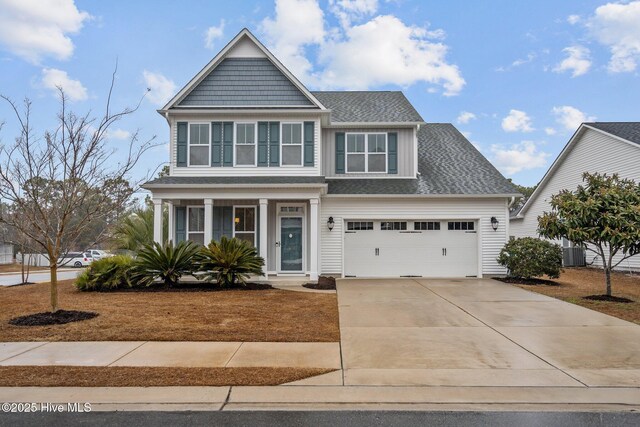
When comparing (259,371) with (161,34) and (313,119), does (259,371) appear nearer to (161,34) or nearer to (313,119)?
(313,119)

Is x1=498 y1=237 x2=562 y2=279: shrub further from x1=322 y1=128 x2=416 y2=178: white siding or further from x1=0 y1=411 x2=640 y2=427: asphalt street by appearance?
x1=0 y1=411 x2=640 y2=427: asphalt street

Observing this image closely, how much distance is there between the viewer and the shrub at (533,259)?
14219 mm

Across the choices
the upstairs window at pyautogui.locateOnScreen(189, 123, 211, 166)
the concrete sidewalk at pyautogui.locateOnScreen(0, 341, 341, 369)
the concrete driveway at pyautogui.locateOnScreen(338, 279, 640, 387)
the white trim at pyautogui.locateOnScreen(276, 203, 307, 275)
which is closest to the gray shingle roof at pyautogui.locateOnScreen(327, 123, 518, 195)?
the white trim at pyautogui.locateOnScreen(276, 203, 307, 275)

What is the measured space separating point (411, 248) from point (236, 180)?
705 centimetres

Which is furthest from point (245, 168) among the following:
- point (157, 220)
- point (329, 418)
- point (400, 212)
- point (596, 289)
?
point (596, 289)

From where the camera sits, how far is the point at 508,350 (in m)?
6.51

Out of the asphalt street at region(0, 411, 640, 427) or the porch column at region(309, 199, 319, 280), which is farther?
the porch column at region(309, 199, 319, 280)

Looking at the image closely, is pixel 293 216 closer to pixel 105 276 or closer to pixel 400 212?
pixel 400 212

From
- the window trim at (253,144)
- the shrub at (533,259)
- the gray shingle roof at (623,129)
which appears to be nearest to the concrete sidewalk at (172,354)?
the window trim at (253,144)

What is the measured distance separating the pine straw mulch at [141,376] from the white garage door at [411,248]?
1071cm

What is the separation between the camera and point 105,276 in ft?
42.0

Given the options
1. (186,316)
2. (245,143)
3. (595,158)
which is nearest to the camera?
(186,316)

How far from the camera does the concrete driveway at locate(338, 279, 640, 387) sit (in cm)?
535

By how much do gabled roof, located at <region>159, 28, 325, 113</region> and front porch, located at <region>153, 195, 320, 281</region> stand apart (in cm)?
356
